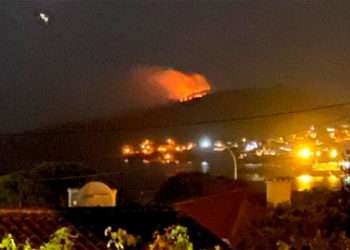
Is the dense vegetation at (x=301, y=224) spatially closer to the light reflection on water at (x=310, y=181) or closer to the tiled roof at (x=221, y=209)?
the tiled roof at (x=221, y=209)

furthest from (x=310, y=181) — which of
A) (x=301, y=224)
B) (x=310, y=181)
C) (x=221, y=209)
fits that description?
(x=301, y=224)

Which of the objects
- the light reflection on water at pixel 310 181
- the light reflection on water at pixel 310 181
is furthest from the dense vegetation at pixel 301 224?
the light reflection on water at pixel 310 181

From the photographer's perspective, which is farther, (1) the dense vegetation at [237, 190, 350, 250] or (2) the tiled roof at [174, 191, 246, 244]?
(2) the tiled roof at [174, 191, 246, 244]

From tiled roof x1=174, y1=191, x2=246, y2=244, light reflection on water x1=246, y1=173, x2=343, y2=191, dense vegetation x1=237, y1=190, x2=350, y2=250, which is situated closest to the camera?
dense vegetation x1=237, y1=190, x2=350, y2=250

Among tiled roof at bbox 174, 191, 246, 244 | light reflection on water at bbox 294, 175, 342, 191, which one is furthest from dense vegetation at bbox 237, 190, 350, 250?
light reflection on water at bbox 294, 175, 342, 191

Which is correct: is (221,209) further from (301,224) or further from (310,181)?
(301,224)

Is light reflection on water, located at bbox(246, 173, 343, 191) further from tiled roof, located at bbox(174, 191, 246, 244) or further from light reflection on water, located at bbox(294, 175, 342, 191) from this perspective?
tiled roof, located at bbox(174, 191, 246, 244)

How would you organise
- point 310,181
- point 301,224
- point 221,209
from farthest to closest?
point 310,181 → point 221,209 → point 301,224

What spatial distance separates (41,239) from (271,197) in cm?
859

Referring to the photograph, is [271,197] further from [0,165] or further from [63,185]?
[0,165]

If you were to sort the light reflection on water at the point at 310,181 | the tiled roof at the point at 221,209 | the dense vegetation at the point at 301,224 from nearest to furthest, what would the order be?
the dense vegetation at the point at 301,224 < the tiled roof at the point at 221,209 < the light reflection on water at the point at 310,181

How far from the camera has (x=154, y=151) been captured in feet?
92.1

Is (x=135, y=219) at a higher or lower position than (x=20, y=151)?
lower

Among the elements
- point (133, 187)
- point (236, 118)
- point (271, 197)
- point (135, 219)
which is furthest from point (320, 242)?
point (133, 187)
